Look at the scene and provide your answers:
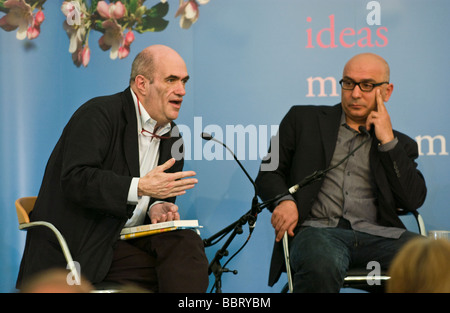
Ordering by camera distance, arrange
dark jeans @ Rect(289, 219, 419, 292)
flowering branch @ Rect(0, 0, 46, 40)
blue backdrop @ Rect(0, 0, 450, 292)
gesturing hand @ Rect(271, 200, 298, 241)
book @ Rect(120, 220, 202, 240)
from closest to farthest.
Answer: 1. book @ Rect(120, 220, 202, 240)
2. dark jeans @ Rect(289, 219, 419, 292)
3. gesturing hand @ Rect(271, 200, 298, 241)
4. blue backdrop @ Rect(0, 0, 450, 292)
5. flowering branch @ Rect(0, 0, 46, 40)

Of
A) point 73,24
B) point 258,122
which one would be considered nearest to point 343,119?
point 258,122

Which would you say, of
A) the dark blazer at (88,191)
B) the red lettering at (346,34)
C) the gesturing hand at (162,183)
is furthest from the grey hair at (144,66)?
the red lettering at (346,34)

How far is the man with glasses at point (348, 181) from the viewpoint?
309cm

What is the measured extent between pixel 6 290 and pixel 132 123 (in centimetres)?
194

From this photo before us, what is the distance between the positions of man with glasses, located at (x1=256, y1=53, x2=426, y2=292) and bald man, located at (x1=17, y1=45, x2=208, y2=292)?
602 mm

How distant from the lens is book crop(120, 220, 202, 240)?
8.89 ft

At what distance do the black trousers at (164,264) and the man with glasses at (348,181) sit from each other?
0.53m

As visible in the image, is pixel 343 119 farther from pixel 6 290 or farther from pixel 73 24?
pixel 6 290

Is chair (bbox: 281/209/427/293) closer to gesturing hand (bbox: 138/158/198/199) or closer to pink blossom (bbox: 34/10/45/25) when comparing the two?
gesturing hand (bbox: 138/158/198/199)

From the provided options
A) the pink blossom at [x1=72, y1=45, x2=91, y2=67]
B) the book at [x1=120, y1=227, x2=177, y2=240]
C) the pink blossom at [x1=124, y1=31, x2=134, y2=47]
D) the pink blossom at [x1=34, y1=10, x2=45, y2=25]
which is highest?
the pink blossom at [x1=34, y1=10, x2=45, y2=25]

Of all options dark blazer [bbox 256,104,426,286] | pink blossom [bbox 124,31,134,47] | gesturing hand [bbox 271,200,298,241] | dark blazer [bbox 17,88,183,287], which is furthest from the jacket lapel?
pink blossom [bbox 124,31,134,47]

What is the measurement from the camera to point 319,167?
3.33 meters

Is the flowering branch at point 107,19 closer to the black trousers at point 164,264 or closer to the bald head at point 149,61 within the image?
the bald head at point 149,61

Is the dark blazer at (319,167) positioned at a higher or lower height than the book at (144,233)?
higher
